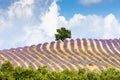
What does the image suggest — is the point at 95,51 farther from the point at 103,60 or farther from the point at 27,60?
the point at 27,60

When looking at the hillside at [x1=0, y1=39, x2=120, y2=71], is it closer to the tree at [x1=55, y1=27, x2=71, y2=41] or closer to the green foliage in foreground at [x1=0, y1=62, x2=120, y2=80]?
the tree at [x1=55, y1=27, x2=71, y2=41]

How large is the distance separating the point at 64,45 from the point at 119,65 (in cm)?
1470

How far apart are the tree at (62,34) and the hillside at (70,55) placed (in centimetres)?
214

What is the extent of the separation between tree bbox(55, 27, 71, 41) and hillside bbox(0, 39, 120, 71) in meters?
2.14

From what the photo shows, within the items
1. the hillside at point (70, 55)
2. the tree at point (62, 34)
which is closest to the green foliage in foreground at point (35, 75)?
the hillside at point (70, 55)

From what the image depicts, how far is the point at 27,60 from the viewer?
2034 inches

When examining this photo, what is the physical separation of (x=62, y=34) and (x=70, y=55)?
13.5 meters

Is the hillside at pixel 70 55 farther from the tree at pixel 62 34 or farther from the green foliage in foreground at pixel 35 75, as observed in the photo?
the green foliage in foreground at pixel 35 75

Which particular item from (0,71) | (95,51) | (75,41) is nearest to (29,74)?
(0,71)

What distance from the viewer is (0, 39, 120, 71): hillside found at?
161ft

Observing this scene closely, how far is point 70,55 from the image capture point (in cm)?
5659

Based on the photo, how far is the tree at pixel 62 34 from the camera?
69.4 meters

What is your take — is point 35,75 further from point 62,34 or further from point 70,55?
point 62,34

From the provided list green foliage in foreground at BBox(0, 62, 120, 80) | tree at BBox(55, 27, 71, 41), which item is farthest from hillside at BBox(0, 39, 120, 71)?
green foliage in foreground at BBox(0, 62, 120, 80)
